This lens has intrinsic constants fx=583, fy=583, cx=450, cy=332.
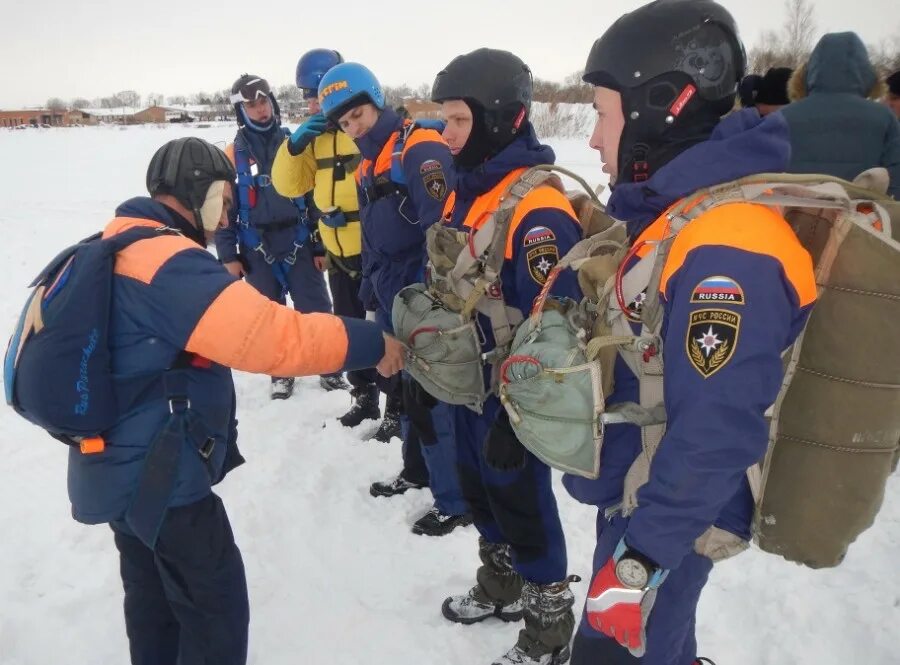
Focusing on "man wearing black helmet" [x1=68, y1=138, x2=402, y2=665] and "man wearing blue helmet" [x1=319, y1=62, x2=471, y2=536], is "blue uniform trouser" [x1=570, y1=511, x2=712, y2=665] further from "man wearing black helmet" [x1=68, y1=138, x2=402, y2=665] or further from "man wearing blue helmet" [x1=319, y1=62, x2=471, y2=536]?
"man wearing blue helmet" [x1=319, y1=62, x2=471, y2=536]

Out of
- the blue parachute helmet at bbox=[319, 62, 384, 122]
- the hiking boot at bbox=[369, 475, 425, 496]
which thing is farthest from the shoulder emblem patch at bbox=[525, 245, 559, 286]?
the hiking boot at bbox=[369, 475, 425, 496]

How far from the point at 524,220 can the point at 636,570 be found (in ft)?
4.68

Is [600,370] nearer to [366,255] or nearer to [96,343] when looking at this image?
[96,343]

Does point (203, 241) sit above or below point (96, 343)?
above

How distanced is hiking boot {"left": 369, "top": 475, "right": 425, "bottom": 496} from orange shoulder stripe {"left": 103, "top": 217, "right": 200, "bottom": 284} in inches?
104

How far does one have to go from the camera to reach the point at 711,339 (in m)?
1.31

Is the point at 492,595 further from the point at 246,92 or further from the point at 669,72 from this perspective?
the point at 246,92

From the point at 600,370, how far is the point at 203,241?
1.61 meters

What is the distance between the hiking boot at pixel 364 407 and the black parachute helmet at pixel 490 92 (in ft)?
9.84

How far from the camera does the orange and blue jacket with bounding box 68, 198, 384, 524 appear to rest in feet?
6.05

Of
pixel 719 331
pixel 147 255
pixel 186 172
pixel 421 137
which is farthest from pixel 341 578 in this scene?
pixel 719 331

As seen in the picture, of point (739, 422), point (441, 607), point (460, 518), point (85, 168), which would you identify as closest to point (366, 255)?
point (460, 518)

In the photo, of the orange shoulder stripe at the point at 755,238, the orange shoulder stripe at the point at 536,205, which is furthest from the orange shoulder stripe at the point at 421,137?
the orange shoulder stripe at the point at 755,238

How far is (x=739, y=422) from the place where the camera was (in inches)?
51.3
